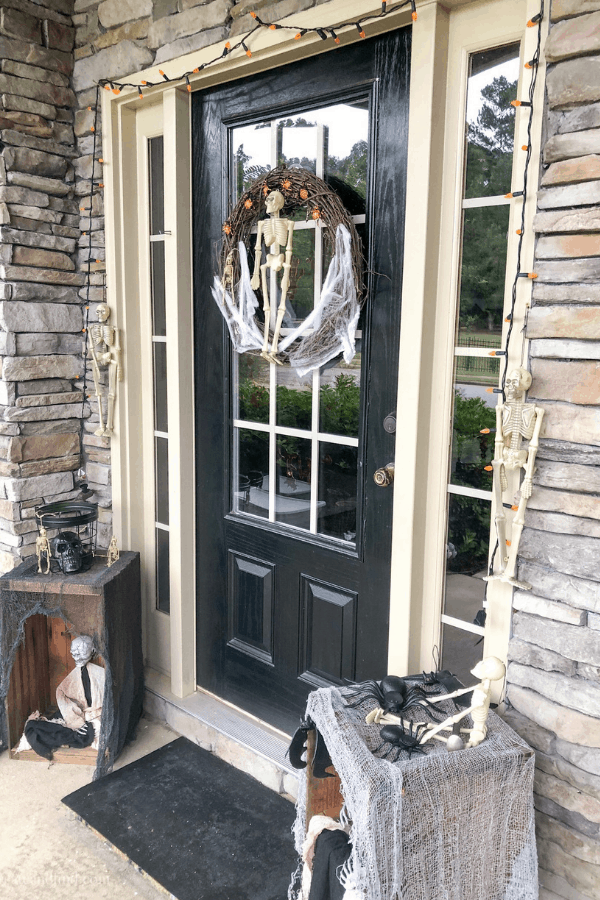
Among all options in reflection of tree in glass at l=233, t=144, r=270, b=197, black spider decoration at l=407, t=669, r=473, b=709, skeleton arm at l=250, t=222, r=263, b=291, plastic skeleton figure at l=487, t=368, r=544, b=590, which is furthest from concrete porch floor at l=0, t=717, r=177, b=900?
reflection of tree in glass at l=233, t=144, r=270, b=197

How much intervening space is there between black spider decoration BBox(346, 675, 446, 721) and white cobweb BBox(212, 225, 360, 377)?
3.17 feet

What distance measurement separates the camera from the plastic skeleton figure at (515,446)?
5.40 ft

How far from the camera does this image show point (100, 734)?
2.59 m

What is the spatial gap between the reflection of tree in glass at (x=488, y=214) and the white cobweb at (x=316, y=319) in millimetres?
363

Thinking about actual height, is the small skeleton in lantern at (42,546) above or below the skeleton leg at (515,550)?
below

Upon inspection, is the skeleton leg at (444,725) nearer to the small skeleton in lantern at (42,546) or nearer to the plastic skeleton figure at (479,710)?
the plastic skeleton figure at (479,710)

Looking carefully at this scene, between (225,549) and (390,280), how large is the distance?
4.06 ft

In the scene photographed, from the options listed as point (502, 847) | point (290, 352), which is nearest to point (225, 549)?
point (290, 352)

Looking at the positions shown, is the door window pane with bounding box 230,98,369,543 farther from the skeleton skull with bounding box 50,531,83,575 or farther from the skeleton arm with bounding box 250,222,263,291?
the skeleton skull with bounding box 50,531,83,575

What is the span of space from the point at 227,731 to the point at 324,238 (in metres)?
1.81

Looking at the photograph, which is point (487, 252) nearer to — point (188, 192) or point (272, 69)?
point (272, 69)

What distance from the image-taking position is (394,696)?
5.82ft

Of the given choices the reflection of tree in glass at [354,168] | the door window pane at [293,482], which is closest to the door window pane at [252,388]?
the door window pane at [293,482]

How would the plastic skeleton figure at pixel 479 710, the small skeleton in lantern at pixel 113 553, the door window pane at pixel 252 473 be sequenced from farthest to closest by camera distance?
the small skeleton in lantern at pixel 113 553 → the door window pane at pixel 252 473 → the plastic skeleton figure at pixel 479 710
